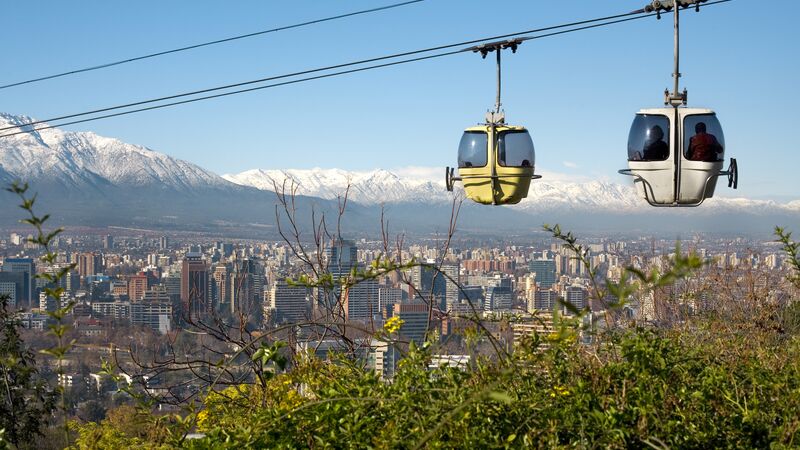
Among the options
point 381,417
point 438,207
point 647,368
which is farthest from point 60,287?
point 438,207

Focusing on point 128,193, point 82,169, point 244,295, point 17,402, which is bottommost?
point 17,402

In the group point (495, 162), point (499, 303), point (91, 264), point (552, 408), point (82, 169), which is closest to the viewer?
point (552, 408)

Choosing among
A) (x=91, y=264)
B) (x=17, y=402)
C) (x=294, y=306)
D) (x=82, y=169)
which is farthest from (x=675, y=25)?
(x=82, y=169)

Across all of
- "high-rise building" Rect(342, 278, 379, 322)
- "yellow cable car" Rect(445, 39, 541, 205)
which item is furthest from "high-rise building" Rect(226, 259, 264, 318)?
"yellow cable car" Rect(445, 39, 541, 205)

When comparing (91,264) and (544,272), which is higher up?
(544,272)

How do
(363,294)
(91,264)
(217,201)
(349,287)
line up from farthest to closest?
(217,201) < (91,264) < (363,294) < (349,287)

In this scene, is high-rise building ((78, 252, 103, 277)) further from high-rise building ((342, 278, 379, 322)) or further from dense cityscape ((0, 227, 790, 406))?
A: high-rise building ((342, 278, 379, 322))

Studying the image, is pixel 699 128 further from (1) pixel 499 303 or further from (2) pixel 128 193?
(2) pixel 128 193

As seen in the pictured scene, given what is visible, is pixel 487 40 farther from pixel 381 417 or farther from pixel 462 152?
pixel 381 417

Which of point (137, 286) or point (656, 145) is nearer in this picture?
point (656, 145)
